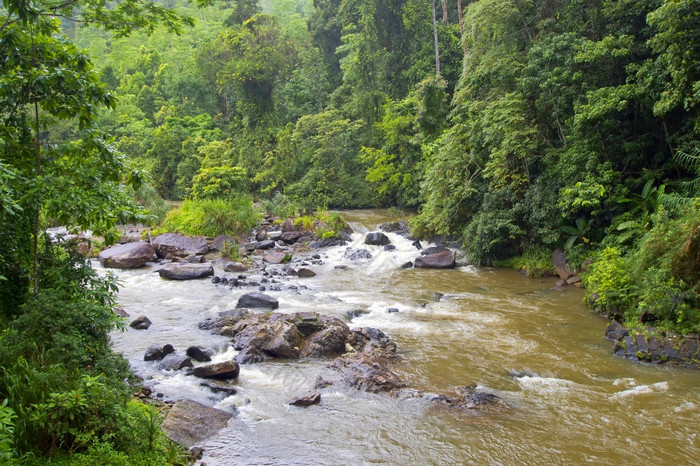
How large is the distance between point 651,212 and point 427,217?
809 centimetres

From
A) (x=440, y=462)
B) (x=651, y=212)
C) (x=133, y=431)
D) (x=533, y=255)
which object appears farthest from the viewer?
(x=533, y=255)

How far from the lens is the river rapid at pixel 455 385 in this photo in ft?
21.4

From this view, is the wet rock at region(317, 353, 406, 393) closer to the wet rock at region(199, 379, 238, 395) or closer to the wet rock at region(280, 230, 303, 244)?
the wet rock at region(199, 379, 238, 395)

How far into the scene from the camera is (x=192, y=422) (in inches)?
272

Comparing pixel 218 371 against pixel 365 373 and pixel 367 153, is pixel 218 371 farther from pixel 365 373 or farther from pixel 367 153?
pixel 367 153

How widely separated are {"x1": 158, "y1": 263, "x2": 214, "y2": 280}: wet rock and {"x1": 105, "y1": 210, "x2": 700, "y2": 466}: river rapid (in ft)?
6.66

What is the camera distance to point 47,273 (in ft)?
21.9

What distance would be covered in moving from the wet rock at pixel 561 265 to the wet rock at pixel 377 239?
7.29m

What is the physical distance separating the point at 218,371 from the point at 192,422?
5.83 ft

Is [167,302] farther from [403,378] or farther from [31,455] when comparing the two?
[31,455]

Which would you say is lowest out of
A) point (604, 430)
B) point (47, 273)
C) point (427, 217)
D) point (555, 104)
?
point (604, 430)

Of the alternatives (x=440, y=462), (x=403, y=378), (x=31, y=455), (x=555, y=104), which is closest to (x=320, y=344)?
(x=403, y=378)

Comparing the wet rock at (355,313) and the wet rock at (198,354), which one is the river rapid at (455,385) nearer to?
the wet rock at (355,313)

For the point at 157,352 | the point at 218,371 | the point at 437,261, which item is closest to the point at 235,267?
the point at 437,261
